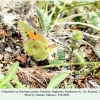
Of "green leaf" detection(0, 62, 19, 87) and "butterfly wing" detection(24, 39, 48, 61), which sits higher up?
"butterfly wing" detection(24, 39, 48, 61)

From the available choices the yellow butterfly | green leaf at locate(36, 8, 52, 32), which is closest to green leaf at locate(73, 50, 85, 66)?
the yellow butterfly

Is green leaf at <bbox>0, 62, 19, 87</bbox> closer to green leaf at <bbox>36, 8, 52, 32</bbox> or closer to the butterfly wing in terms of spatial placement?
the butterfly wing

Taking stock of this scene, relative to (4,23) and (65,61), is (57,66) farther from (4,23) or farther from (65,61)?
(4,23)

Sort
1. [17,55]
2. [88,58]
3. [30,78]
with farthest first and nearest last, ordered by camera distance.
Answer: [88,58] → [17,55] → [30,78]

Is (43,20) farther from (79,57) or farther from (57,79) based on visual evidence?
(57,79)

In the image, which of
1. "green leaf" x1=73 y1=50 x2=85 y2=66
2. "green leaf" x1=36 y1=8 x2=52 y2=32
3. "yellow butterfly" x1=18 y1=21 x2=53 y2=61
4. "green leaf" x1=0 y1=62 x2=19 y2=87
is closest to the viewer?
"green leaf" x1=0 y1=62 x2=19 y2=87

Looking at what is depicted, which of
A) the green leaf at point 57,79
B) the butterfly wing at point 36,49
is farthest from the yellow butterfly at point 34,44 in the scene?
the green leaf at point 57,79

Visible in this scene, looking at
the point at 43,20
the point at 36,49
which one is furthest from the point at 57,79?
the point at 43,20

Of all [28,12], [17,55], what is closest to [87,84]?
[17,55]
